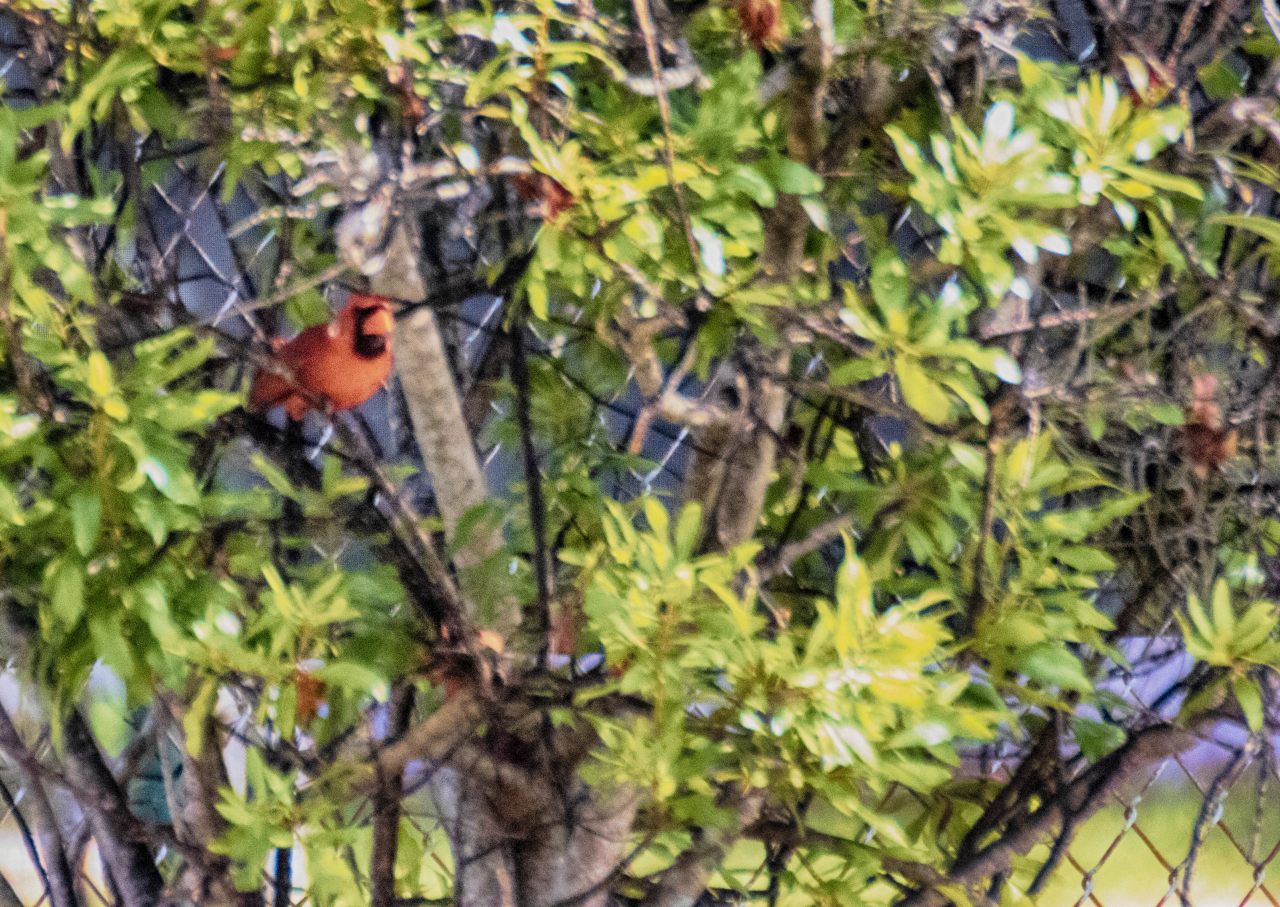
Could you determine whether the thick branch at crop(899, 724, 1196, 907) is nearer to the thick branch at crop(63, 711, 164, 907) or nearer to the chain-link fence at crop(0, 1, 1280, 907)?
the chain-link fence at crop(0, 1, 1280, 907)

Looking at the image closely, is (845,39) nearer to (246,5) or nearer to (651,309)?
(651,309)

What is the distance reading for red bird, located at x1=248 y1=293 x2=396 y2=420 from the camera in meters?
1.26

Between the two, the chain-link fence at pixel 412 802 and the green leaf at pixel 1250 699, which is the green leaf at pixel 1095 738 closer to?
the chain-link fence at pixel 412 802

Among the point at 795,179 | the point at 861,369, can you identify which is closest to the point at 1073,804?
the point at 861,369

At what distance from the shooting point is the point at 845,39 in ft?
3.85

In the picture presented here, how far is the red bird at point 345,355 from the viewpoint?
1.26 meters

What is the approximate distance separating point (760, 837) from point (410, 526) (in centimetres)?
44

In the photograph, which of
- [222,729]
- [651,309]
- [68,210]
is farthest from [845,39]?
[222,729]

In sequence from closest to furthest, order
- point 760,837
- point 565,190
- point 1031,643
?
point 565,190 → point 1031,643 → point 760,837

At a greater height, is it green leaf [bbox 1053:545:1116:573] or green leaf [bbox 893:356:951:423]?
green leaf [bbox 893:356:951:423]

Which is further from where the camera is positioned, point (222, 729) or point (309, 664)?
point (222, 729)

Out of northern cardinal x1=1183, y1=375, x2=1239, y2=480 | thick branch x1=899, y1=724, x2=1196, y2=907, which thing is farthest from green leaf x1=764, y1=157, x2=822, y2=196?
thick branch x1=899, y1=724, x2=1196, y2=907

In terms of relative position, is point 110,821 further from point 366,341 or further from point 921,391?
point 921,391

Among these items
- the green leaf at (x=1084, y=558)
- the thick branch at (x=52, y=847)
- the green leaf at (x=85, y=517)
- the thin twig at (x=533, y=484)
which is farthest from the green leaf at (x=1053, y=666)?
the thick branch at (x=52, y=847)
